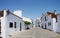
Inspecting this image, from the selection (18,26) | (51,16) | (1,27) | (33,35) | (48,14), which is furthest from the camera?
(48,14)

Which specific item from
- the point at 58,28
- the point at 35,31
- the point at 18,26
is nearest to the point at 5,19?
the point at 18,26

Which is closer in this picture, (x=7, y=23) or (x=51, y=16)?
(x=7, y=23)

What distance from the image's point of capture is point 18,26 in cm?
3369

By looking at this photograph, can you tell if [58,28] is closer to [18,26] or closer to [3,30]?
[18,26]

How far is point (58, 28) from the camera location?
3369cm

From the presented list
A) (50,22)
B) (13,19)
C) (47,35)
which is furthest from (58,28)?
(47,35)

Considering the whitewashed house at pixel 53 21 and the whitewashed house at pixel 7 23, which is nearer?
the whitewashed house at pixel 7 23

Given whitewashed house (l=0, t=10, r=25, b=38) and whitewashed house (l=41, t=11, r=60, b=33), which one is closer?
whitewashed house (l=0, t=10, r=25, b=38)

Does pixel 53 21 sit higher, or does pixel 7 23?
pixel 53 21

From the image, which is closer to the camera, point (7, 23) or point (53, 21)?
point (7, 23)

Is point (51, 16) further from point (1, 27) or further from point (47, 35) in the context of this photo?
point (47, 35)

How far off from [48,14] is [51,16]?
9.34 ft

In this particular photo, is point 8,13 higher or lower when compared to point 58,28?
higher

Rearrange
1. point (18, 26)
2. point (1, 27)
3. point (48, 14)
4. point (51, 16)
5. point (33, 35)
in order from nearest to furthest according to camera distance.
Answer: point (33, 35)
point (1, 27)
point (18, 26)
point (51, 16)
point (48, 14)
